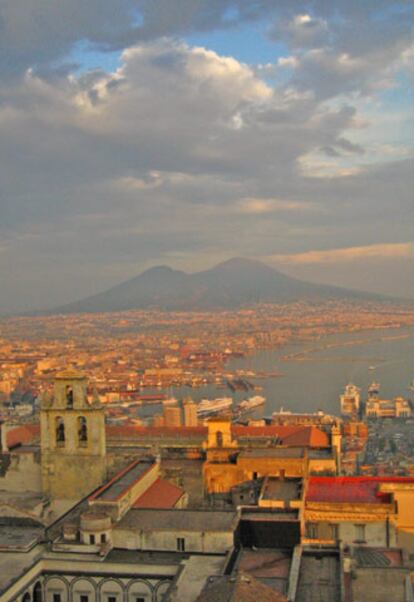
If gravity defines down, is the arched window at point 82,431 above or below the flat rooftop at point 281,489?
above

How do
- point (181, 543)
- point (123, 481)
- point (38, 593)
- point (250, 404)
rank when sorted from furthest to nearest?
point (250, 404) < point (123, 481) < point (181, 543) < point (38, 593)

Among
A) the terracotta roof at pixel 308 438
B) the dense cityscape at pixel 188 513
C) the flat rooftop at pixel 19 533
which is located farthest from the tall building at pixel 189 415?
the flat rooftop at pixel 19 533

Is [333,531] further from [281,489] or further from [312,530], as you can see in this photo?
[281,489]

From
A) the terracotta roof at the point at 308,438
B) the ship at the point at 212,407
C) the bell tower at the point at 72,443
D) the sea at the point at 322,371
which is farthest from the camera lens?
the sea at the point at 322,371

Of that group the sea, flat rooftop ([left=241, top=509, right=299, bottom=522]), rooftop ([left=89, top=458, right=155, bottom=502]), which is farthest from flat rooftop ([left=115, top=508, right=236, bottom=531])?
the sea

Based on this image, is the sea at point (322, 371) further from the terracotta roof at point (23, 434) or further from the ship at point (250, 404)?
the terracotta roof at point (23, 434)

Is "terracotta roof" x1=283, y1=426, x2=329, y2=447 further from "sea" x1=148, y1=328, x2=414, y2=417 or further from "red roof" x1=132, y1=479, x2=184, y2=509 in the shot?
"sea" x1=148, y1=328, x2=414, y2=417

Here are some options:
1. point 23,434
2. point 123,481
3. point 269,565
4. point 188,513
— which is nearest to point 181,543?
point 188,513
